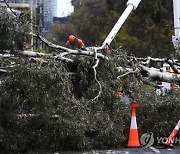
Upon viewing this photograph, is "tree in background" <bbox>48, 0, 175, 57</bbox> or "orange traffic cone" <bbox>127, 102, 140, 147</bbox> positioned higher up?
"tree in background" <bbox>48, 0, 175, 57</bbox>

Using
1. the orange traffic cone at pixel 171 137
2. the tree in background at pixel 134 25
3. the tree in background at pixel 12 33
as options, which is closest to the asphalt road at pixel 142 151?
the orange traffic cone at pixel 171 137

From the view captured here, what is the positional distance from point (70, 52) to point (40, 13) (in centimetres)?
2184

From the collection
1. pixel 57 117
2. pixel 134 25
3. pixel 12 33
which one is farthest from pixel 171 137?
pixel 134 25

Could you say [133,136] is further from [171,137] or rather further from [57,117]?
[57,117]

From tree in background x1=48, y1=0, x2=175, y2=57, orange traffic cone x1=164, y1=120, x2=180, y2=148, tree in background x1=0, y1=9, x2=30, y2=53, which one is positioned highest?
tree in background x1=48, y1=0, x2=175, y2=57

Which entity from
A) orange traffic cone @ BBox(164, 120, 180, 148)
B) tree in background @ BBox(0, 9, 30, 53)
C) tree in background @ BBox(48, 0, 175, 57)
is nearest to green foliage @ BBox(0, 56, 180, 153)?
orange traffic cone @ BBox(164, 120, 180, 148)

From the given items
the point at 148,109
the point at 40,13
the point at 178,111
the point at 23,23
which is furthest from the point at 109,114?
the point at 40,13

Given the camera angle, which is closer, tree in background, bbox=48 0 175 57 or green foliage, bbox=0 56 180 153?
green foliage, bbox=0 56 180 153

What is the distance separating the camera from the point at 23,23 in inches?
316

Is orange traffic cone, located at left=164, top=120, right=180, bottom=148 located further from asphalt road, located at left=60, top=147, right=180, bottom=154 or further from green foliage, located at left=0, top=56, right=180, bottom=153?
green foliage, located at left=0, top=56, right=180, bottom=153

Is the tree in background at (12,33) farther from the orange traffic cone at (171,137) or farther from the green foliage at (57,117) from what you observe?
the orange traffic cone at (171,137)

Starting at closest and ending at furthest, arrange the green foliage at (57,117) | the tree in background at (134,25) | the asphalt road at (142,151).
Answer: the green foliage at (57,117)
the asphalt road at (142,151)
the tree in background at (134,25)

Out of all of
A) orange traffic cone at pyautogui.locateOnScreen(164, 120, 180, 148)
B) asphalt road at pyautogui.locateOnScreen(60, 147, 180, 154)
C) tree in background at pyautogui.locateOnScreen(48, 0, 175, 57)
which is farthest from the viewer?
tree in background at pyautogui.locateOnScreen(48, 0, 175, 57)

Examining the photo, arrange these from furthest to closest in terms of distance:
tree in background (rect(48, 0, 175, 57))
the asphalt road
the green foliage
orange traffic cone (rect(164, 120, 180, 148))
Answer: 1. tree in background (rect(48, 0, 175, 57))
2. orange traffic cone (rect(164, 120, 180, 148))
3. the asphalt road
4. the green foliage
